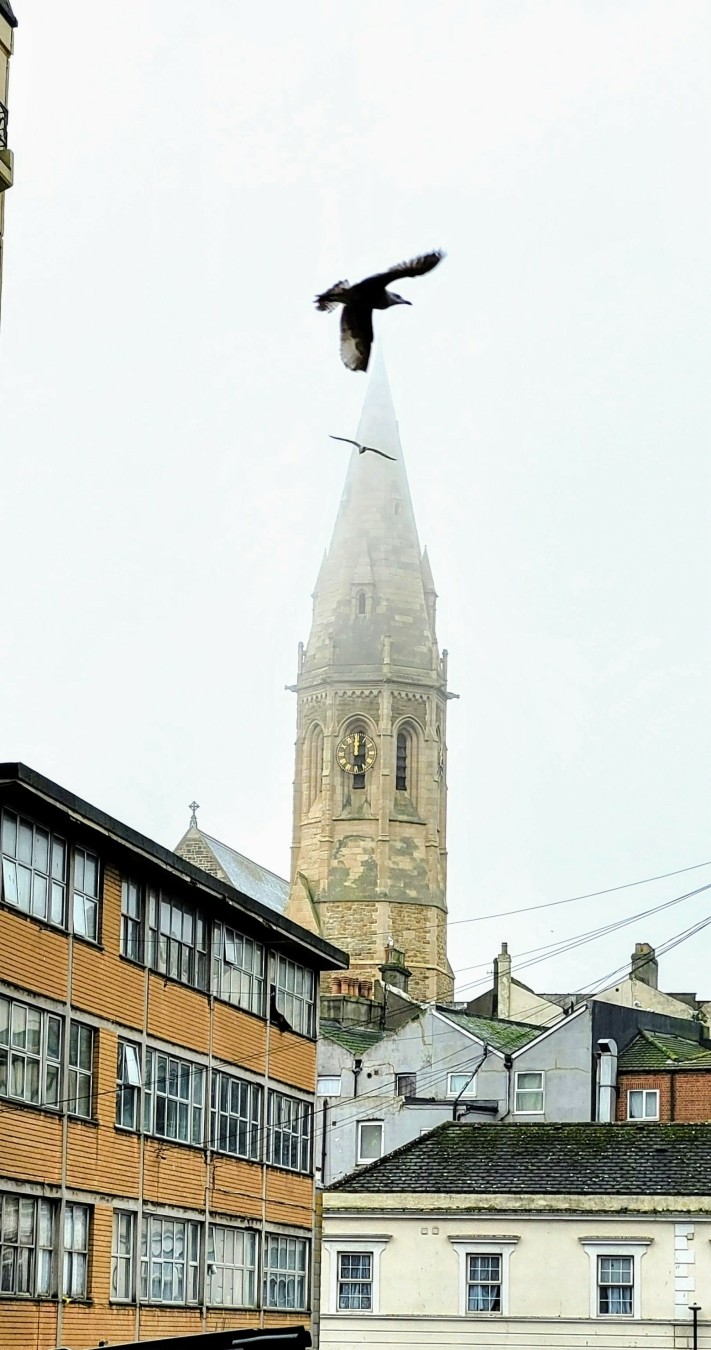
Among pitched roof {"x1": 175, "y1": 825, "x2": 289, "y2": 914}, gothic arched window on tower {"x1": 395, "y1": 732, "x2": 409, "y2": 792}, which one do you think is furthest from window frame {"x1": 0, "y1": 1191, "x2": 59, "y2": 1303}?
gothic arched window on tower {"x1": 395, "y1": 732, "x2": 409, "y2": 792}

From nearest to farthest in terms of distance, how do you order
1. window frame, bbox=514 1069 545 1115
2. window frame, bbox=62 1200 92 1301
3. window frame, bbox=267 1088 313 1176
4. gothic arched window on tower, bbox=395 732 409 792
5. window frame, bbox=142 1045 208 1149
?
1. window frame, bbox=62 1200 92 1301
2. window frame, bbox=142 1045 208 1149
3. window frame, bbox=267 1088 313 1176
4. window frame, bbox=514 1069 545 1115
5. gothic arched window on tower, bbox=395 732 409 792

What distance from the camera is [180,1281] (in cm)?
4897

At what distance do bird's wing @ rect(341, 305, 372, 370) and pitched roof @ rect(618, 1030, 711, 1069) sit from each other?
5381 cm

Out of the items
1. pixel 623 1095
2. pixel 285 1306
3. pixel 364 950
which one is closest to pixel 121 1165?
pixel 285 1306

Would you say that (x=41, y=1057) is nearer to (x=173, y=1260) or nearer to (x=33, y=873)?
(x=33, y=873)

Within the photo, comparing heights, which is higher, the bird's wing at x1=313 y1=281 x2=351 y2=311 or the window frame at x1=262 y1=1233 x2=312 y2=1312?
the bird's wing at x1=313 y1=281 x2=351 y2=311

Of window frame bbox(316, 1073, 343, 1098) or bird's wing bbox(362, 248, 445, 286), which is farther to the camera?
window frame bbox(316, 1073, 343, 1098)

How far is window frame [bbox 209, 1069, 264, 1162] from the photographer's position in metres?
51.0

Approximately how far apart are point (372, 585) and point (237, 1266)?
4848 inches

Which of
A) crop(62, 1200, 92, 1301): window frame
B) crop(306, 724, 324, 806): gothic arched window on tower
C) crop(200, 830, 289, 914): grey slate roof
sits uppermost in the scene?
crop(306, 724, 324, 806): gothic arched window on tower

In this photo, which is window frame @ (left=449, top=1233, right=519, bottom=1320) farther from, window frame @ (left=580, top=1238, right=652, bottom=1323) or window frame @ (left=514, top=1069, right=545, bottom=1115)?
window frame @ (left=514, top=1069, right=545, bottom=1115)

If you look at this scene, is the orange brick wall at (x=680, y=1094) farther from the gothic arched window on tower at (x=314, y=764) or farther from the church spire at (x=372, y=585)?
the gothic arched window on tower at (x=314, y=764)

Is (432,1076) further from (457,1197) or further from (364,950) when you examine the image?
(364,950)

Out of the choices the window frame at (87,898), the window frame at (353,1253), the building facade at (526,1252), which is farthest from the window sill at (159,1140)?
the building facade at (526,1252)
